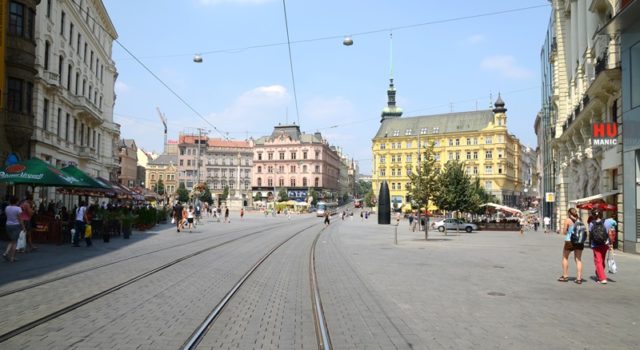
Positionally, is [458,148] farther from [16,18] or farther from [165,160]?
[16,18]

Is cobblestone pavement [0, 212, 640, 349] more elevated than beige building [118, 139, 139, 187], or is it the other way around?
Answer: beige building [118, 139, 139, 187]

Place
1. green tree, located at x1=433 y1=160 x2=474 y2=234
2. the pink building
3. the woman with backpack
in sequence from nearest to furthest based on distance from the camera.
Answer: the woman with backpack
green tree, located at x1=433 y1=160 x2=474 y2=234
the pink building

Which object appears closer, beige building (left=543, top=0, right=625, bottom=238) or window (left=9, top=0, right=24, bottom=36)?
beige building (left=543, top=0, right=625, bottom=238)

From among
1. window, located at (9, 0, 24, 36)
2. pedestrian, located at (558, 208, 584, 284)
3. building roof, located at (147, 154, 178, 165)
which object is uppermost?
building roof, located at (147, 154, 178, 165)

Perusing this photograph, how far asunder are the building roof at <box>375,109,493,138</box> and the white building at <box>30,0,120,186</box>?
65174mm

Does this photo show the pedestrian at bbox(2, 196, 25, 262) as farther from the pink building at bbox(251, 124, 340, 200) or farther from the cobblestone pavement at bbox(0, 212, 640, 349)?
the pink building at bbox(251, 124, 340, 200)

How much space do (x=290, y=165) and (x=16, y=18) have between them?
3883 inches

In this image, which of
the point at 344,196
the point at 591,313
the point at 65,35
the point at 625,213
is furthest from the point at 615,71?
the point at 344,196

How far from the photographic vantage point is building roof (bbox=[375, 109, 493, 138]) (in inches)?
3986

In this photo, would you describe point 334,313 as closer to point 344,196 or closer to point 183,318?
point 183,318

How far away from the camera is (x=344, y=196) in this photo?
17300 centimetres

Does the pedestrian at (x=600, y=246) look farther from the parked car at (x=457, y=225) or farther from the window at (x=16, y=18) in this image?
the parked car at (x=457, y=225)

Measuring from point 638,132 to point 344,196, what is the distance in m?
153

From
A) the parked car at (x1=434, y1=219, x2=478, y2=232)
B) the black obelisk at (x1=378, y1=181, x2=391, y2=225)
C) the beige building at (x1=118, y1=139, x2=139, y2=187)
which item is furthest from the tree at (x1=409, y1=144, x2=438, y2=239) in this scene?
the beige building at (x1=118, y1=139, x2=139, y2=187)
